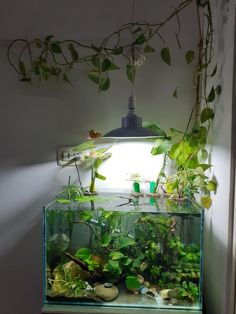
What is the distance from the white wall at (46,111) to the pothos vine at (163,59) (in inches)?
1.9

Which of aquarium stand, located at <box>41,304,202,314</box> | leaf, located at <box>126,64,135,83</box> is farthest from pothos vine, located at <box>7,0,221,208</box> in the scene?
aquarium stand, located at <box>41,304,202,314</box>

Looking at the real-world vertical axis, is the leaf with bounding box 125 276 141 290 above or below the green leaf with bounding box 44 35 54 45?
below

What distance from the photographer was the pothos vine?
1.29 meters

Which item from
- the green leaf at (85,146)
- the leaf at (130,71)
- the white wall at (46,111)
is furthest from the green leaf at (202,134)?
the green leaf at (85,146)

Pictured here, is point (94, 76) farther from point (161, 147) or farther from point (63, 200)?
point (63, 200)

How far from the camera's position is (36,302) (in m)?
1.57

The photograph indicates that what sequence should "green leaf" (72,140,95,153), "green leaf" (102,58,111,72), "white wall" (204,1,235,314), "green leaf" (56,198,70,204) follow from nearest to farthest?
"white wall" (204,1,235,314) → "green leaf" (56,198,70,204) → "green leaf" (102,58,111,72) → "green leaf" (72,140,95,153)

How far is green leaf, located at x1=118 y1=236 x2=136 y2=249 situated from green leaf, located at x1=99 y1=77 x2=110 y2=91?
0.73 metres

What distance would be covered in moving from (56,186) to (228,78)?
101cm

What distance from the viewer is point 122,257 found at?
1.15 metres

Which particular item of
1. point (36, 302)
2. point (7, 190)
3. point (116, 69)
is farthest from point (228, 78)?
point (36, 302)

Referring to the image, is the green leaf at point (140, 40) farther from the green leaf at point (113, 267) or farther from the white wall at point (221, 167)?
the green leaf at point (113, 267)

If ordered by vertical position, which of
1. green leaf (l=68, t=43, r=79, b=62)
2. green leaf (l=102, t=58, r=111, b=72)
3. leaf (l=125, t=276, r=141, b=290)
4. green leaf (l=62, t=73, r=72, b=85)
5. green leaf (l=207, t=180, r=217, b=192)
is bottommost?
leaf (l=125, t=276, r=141, b=290)

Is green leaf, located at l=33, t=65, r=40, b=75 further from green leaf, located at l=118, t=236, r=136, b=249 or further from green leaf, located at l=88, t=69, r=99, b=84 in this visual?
green leaf, located at l=118, t=236, r=136, b=249
